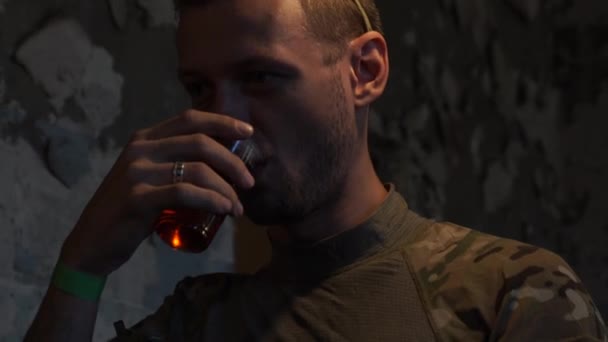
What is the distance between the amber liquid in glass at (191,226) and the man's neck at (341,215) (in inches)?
6.1

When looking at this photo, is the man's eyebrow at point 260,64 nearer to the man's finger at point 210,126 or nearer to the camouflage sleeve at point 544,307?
the man's finger at point 210,126

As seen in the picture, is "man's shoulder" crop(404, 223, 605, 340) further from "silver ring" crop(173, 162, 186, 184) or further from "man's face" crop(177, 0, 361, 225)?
"silver ring" crop(173, 162, 186, 184)

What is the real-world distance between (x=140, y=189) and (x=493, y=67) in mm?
1847

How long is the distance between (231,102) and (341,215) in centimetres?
19

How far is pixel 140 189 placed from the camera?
101 centimetres

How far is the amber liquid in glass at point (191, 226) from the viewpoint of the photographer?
3.18 feet

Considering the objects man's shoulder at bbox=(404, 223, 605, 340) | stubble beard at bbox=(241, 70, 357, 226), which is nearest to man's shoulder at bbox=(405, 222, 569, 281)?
man's shoulder at bbox=(404, 223, 605, 340)

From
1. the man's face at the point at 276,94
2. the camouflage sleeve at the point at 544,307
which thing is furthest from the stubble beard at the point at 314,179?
the camouflage sleeve at the point at 544,307

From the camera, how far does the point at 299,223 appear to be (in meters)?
1.15

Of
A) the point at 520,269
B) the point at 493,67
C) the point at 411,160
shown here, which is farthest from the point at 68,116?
the point at 493,67

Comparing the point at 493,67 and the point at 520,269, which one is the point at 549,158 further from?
the point at 520,269

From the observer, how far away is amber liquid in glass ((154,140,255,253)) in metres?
0.97

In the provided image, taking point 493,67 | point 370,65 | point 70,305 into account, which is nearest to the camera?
point 70,305

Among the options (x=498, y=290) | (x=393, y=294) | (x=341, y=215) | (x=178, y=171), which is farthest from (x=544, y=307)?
(x=178, y=171)
